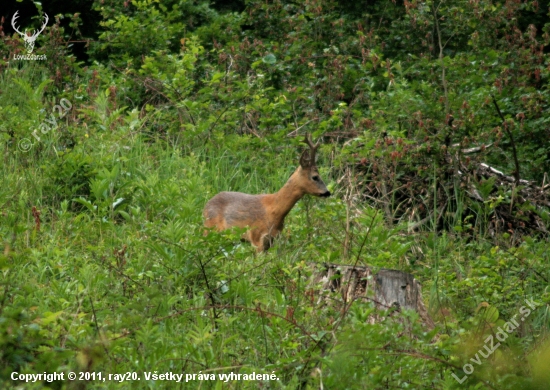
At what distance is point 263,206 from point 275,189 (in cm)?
114

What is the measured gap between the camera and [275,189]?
989 centimetres

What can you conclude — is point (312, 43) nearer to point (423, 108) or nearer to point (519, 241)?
point (423, 108)

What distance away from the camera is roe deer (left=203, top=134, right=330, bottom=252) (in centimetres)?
856

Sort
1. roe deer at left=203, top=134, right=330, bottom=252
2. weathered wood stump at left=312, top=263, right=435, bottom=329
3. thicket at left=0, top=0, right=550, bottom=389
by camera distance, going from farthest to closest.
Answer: roe deer at left=203, top=134, right=330, bottom=252 → weathered wood stump at left=312, top=263, right=435, bottom=329 → thicket at left=0, top=0, right=550, bottom=389

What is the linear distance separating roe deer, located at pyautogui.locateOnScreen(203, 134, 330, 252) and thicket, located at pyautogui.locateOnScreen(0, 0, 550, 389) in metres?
0.20

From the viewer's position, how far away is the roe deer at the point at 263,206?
8.56 metres

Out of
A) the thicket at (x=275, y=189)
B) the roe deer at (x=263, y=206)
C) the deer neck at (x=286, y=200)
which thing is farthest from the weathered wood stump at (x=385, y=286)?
the deer neck at (x=286, y=200)

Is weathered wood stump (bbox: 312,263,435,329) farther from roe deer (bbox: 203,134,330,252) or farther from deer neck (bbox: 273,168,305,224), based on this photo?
deer neck (bbox: 273,168,305,224)

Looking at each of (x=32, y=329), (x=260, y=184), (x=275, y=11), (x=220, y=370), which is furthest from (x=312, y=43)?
(x=32, y=329)

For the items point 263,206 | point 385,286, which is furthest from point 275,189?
point 385,286

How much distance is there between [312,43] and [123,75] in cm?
276

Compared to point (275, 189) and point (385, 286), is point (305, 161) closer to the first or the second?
point (275, 189)

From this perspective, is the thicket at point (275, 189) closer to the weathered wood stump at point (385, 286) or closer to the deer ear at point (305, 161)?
the weathered wood stump at point (385, 286)

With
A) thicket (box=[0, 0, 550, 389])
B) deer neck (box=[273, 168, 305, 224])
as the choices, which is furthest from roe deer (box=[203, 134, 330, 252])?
thicket (box=[0, 0, 550, 389])
